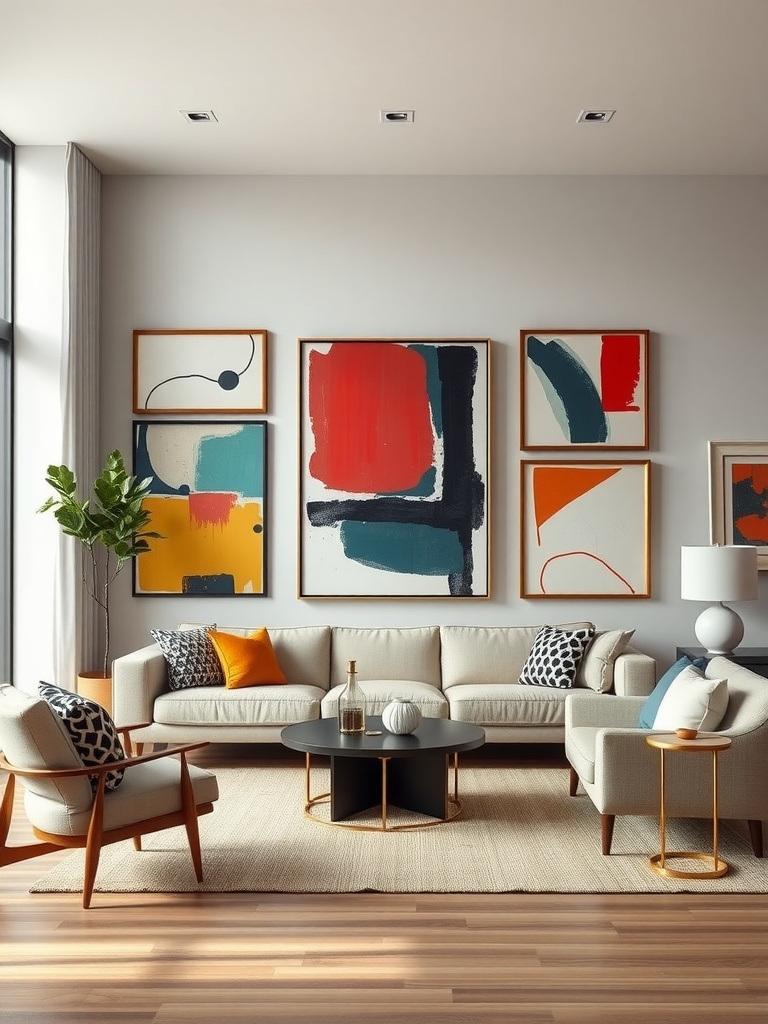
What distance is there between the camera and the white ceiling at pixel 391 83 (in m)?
4.67

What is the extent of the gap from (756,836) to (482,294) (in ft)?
12.7

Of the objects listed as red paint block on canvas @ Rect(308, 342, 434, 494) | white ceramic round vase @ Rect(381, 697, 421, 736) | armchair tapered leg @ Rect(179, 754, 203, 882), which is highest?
red paint block on canvas @ Rect(308, 342, 434, 494)

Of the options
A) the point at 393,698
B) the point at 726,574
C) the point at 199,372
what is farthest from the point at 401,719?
the point at 199,372

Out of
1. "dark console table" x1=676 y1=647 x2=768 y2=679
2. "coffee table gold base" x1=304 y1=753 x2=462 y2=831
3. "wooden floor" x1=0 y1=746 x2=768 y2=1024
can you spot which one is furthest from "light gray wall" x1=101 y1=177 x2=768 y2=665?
"wooden floor" x1=0 y1=746 x2=768 y2=1024

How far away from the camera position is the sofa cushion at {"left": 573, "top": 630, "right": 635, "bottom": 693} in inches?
236

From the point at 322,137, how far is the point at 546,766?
4086 millimetres

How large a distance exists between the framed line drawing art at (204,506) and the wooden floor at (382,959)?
2951mm

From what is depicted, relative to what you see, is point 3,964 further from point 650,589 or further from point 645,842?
point 650,589

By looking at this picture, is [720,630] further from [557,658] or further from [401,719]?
[401,719]

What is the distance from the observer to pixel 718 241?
6758 millimetres

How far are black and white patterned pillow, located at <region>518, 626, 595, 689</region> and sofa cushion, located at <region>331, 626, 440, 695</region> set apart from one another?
2.00 feet

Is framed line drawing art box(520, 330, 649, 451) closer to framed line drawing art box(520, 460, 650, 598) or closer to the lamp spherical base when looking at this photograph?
framed line drawing art box(520, 460, 650, 598)

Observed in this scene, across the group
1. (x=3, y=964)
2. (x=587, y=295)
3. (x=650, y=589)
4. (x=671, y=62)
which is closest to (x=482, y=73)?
(x=671, y=62)

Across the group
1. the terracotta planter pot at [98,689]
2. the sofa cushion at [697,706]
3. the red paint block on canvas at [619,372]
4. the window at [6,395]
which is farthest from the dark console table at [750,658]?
the window at [6,395]
